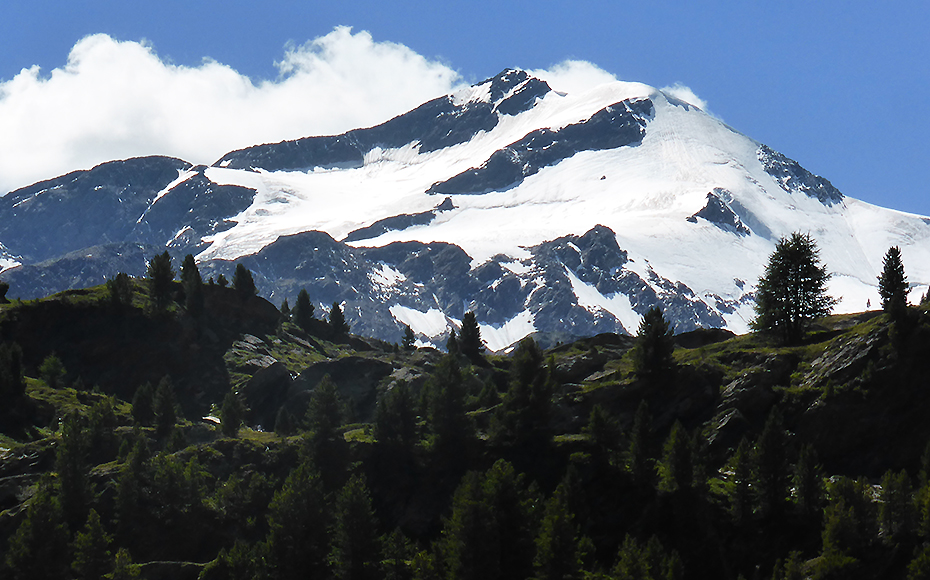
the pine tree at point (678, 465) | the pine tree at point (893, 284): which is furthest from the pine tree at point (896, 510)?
the pine tree at point (893, 284)

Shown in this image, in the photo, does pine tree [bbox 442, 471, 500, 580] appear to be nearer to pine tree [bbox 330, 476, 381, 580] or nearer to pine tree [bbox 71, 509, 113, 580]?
pine tree [bbox 330, 476, 381, 580]

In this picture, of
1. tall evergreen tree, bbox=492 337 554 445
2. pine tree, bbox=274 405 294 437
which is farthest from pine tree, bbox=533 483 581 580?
pine tree, bbox=274 405 294 437

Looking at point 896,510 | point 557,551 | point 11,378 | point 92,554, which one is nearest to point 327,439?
point 92,554

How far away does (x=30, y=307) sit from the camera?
187 metres

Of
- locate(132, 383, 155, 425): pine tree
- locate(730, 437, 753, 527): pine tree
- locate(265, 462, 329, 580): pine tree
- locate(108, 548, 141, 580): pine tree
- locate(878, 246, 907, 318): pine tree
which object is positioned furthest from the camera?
locate(132, 383, 155, 425): pine tree

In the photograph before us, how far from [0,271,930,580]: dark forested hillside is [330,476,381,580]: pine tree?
259mm

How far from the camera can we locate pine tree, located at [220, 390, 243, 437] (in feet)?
518

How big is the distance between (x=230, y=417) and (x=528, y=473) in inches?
2044

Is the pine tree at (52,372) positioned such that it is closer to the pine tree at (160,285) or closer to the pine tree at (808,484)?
the pine tree at (160,285)

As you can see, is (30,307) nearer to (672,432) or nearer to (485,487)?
(485,487)

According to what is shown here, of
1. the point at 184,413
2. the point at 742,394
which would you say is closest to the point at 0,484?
the point at 184,413

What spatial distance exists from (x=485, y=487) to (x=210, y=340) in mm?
94061

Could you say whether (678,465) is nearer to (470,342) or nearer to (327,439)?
(327,439)

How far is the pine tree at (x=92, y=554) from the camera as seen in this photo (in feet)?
392
